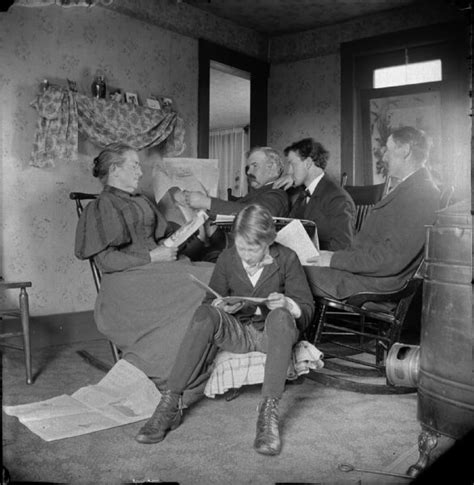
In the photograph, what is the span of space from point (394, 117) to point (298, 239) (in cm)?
256

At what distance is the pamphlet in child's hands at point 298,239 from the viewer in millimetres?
2910

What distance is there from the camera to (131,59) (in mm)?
4434

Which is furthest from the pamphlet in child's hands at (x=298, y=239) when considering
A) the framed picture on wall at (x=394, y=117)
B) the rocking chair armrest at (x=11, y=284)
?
the framed picture on wall at (x=394, y=117)

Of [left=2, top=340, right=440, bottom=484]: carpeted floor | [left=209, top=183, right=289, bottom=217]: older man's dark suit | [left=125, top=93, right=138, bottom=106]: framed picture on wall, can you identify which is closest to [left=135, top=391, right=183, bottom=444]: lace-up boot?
[left=2, top=340, right=440, bottom=484]: carpeted floor

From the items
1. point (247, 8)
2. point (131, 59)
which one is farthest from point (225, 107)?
point (131, 59)

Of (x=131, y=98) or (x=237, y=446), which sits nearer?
(x=237, y=446)

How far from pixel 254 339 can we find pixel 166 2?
3162mm

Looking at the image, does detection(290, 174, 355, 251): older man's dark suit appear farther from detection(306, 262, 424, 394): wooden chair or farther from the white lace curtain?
the white lace curtain

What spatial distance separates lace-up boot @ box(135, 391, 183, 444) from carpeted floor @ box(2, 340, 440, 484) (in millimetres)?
32

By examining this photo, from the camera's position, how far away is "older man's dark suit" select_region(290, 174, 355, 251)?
11.8 feet

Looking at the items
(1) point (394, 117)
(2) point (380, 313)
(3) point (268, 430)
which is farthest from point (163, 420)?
(1) point (394, 117)

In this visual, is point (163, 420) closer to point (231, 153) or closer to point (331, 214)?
point (331, 214)

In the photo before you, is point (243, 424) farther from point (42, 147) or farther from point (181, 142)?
point (181, 142)

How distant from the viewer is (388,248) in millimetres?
2875
